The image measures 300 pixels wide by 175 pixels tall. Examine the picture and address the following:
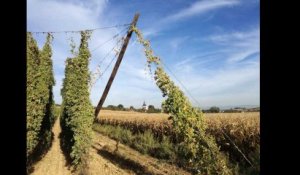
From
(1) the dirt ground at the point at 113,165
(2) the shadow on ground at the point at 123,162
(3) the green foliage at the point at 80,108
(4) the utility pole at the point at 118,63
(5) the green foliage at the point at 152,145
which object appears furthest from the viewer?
(5) the green foliage at the point at 152,145

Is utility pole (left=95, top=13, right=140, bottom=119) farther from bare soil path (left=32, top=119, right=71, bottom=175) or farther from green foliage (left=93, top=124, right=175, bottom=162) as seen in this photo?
green foliage (left=93, top=124, right=175, bottom=162)

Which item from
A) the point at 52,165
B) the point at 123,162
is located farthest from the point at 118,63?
the point at 52,165

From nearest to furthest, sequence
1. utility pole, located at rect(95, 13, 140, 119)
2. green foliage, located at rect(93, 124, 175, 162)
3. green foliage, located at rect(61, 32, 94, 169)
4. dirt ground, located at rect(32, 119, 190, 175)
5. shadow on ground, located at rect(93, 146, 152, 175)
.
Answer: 1. dirt ground, located at rect(32, 119, 190, 175)
2. utility pole, located at rect(95, 13, 140, 119)
3. shadow on ground, located at rect(93, 146, 152, 175)
4. green foliage, located at rect(61, 32, 94, 169)
5. green foliage, located at rect(93, 124, 175, 162)

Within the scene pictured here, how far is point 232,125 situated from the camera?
17.0m

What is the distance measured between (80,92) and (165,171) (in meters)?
6.45

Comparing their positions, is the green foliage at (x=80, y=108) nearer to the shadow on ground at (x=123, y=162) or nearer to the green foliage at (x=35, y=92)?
the green foliage at (x=35, y=92)

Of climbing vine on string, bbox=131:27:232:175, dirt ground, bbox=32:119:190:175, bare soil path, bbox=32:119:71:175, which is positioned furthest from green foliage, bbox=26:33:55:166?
climbing vine on string, bbox=131:27:232:175

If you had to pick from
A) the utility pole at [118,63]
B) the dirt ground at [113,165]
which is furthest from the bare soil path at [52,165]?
the utility pole at [118,63]

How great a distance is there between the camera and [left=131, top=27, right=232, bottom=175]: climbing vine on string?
11102 mm

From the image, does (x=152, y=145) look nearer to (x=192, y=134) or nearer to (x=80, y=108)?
(x=80, y=108)

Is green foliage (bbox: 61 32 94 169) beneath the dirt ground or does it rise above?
above

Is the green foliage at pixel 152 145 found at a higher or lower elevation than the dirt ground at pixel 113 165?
higher

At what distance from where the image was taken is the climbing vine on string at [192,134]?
36.4 feet
